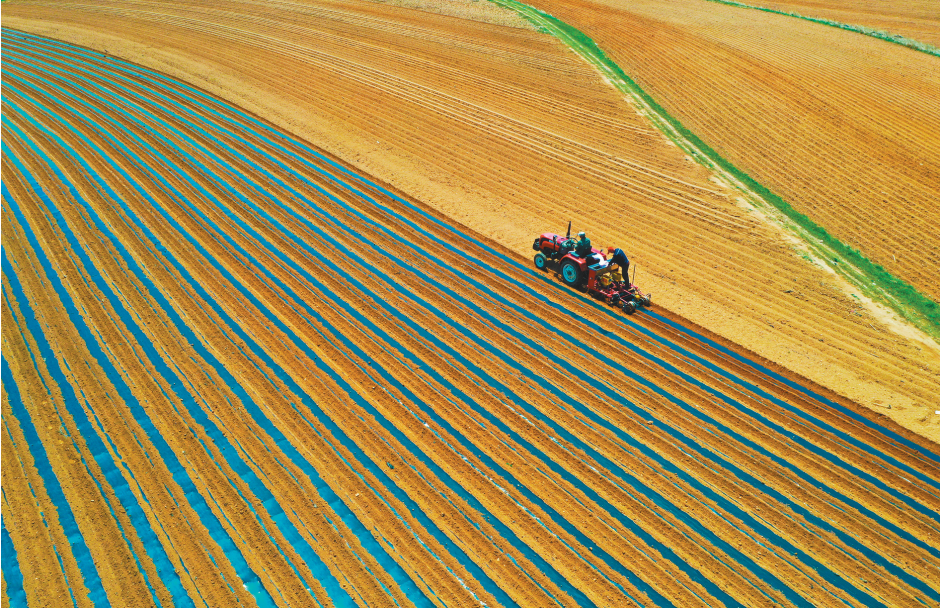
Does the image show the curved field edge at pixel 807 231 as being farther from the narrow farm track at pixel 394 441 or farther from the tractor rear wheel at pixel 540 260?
the tractor rear wheel at pixel 540 260

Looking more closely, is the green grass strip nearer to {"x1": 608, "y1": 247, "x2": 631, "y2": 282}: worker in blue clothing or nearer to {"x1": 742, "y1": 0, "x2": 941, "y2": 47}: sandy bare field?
{"x1": 742, "y1": 0, "x2": 941, "y2": 47}: sandy bare field

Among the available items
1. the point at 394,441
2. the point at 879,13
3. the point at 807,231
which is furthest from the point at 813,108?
the point at 879,13

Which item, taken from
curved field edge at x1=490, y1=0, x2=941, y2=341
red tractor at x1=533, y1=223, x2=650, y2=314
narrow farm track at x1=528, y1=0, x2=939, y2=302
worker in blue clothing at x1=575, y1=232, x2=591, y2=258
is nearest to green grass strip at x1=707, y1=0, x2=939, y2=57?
narrow farm track at x1=528, y1=0, x2=939, y2=302

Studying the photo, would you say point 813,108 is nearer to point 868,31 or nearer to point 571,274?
point 868,31

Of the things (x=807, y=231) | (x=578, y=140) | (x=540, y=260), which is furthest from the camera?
(x=578, y=140)

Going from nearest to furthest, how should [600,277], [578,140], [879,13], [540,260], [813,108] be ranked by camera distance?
1. [600,277]
2. [540,260]
3. [578,140]
4. [813,108]
5. [879,13]

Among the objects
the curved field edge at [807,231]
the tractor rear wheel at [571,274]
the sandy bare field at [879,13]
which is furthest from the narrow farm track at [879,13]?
the tractor rear wheel at [571,274]
